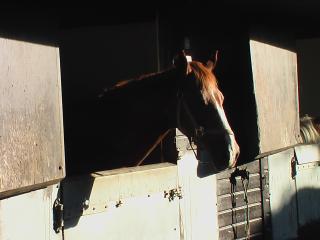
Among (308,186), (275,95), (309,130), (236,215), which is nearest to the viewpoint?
(275,95)

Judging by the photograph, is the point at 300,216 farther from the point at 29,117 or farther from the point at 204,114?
the point at 29,117

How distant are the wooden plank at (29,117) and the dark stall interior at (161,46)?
1.05 m

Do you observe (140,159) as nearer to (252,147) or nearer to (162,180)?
(162,180)

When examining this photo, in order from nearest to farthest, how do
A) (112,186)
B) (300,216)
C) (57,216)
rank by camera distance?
(57,216) < (112,186) < (300,216)

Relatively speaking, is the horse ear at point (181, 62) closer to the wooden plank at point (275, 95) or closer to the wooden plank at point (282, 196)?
the wooden plank at point (275, 95)

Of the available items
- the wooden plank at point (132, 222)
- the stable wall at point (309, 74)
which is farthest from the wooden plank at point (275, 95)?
the stable wall at point (309, 74)

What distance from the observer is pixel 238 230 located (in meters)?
4.83

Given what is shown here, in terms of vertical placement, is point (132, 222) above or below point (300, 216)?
above

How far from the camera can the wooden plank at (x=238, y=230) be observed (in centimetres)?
467

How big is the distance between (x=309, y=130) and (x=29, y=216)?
12.6 ft

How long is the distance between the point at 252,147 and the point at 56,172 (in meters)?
1.91

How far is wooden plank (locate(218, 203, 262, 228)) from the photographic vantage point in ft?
15.3

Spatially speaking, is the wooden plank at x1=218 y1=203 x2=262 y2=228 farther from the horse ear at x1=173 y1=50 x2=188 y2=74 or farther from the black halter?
the horse ear at x1=173 y1=50 x2=188 y2=74

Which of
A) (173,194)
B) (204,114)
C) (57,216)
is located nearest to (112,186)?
(57,216)
